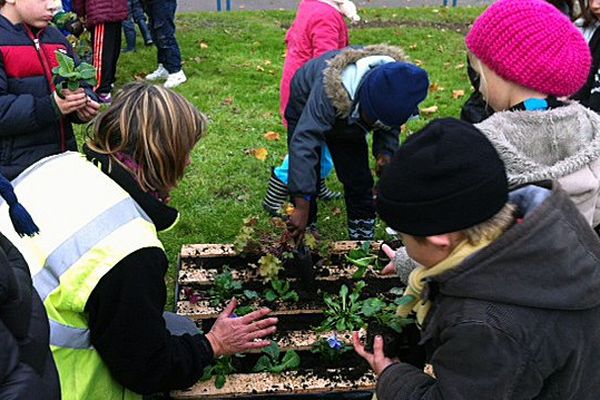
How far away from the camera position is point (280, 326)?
2643mm

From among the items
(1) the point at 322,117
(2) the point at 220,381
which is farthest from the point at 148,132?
(1) the point at 322,117

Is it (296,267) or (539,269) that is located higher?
(539,269)

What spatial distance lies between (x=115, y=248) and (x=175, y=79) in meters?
4.90

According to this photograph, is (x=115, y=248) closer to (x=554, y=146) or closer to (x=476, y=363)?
(x=476, y=363)

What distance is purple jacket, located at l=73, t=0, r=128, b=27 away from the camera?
215 inches

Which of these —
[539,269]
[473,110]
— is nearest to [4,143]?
[473,110]

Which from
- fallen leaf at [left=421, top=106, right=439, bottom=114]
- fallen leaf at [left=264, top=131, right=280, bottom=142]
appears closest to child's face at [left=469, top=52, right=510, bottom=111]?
fallen leaf at [left=264, top=131, right=280, bottom=142]

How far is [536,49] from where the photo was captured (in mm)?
2068

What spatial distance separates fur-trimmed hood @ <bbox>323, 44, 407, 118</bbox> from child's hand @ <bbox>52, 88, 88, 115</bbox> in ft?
3.50

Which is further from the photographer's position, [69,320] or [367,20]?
[367,20]

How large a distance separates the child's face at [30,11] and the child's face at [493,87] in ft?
6.00

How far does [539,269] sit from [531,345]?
6.3 inches

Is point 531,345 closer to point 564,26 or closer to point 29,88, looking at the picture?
point 564,26

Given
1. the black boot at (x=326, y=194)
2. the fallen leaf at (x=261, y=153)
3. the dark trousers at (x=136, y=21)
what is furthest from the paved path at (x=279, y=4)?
the black boot at (x=326, y=194)
